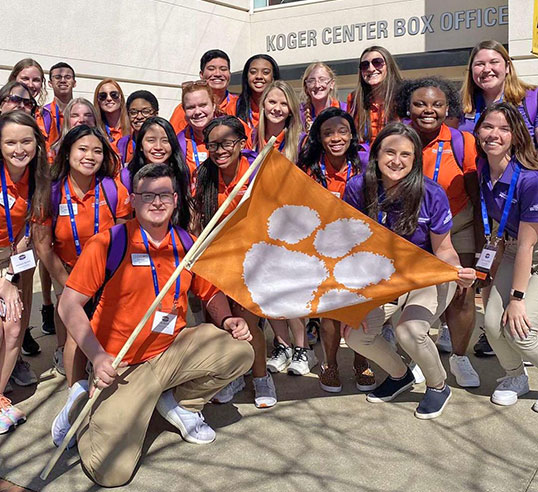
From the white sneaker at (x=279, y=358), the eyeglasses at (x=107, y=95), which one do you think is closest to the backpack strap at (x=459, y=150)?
the white sneaker at (x=279, y=358)

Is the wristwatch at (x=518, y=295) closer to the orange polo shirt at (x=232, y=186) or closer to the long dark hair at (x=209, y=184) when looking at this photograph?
the orange polo shirt at (x=232, y=186)

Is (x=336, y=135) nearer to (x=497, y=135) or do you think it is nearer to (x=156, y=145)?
(x=497, y=135)

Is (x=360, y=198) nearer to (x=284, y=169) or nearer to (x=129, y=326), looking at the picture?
(x=284, y=169)

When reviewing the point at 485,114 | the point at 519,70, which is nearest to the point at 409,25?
the point at 519,70

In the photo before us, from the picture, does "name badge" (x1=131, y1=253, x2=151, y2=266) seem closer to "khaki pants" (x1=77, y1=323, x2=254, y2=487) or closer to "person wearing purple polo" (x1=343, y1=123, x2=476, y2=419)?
"khaki pants" (x1=77, y1=323, x2=254, y2=487)

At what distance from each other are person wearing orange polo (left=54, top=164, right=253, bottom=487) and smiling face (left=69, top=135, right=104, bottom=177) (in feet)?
2.39

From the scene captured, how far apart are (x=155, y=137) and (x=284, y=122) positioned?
1.12 m

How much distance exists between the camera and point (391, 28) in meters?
13.0

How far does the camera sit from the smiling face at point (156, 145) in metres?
4.75

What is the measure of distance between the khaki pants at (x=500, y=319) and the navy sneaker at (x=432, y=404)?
473 mm

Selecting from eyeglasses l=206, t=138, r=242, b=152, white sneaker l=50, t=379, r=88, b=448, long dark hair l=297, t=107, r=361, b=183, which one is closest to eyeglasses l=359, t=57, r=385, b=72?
long dark hair l=297, t=107, r=361, b=183

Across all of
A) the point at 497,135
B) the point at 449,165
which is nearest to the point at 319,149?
the point at 449,165

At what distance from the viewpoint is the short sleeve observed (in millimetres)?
3688

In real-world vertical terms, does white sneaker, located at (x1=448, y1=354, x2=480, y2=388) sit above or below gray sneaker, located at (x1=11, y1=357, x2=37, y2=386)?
below
